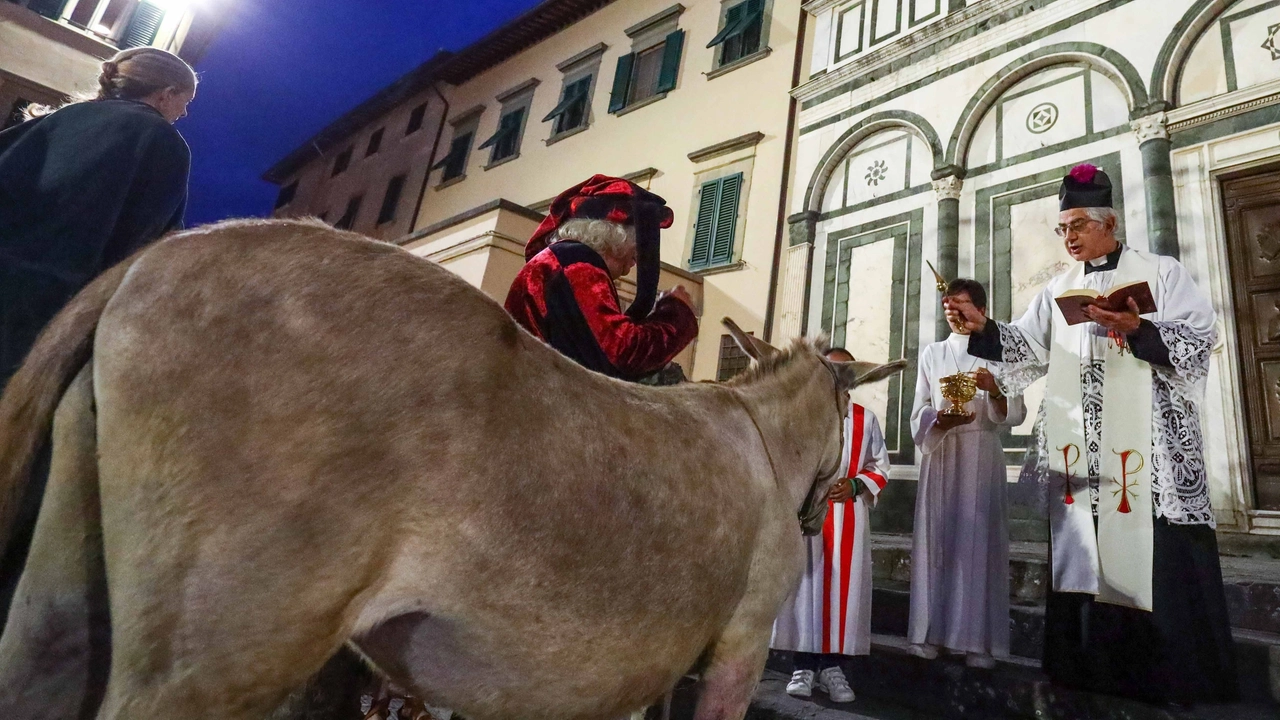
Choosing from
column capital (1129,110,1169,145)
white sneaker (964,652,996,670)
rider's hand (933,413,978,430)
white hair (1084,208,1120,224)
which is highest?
column capital (1129,110,1169,145)

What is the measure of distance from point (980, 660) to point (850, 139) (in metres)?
7.79

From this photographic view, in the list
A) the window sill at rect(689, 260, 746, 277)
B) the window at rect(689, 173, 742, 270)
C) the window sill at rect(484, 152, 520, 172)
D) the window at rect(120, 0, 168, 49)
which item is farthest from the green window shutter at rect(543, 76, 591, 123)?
the window at rect(120, 0, 168, 49)

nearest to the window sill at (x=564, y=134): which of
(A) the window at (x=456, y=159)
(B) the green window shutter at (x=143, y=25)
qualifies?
(A) the window at (x=456, y=159)

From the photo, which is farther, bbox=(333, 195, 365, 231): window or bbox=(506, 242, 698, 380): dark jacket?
bbox=(333, 195, 365, 231): window

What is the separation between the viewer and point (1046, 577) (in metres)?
4.48

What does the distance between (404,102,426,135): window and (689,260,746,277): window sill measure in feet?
42.7

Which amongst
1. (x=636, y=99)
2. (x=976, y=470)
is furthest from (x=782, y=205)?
(x=976, y=470)

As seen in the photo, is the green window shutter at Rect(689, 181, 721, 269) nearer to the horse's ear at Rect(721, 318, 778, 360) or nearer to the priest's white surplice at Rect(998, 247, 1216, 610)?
the priest's white surplice at Rect(998, 247, 1216, 610)

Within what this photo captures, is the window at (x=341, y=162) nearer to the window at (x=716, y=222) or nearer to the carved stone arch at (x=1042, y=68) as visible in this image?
the window at (x=716, y=222)

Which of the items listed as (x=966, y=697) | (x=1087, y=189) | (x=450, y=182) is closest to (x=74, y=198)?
(x=966, y=697)

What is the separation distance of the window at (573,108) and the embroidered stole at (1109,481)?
44.4ft

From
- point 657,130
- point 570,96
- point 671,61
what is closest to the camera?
point 657,130

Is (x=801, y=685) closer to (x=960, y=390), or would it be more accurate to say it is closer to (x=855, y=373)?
(x=960, y=390)

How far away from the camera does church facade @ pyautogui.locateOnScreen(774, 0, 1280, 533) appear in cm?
616
